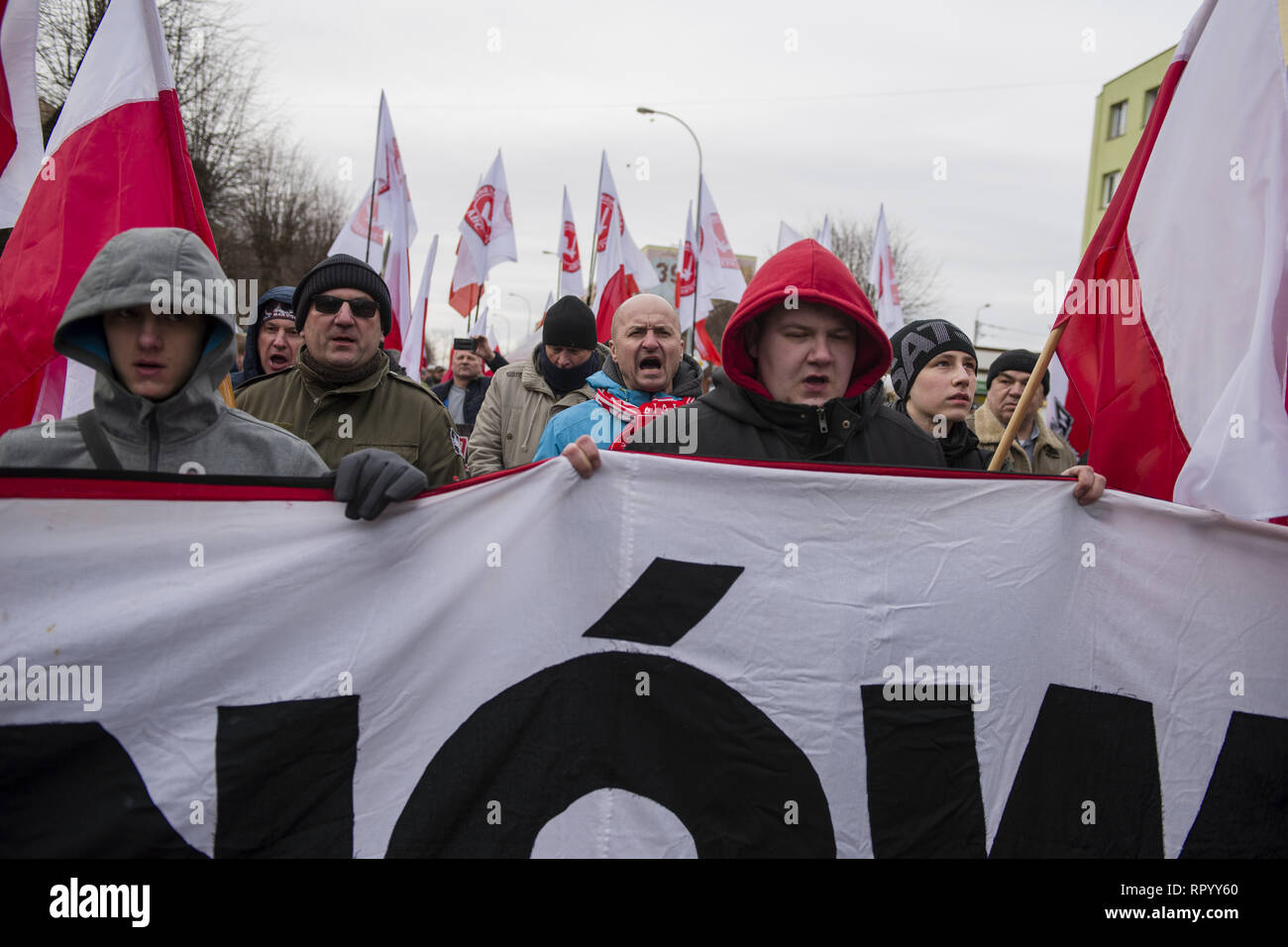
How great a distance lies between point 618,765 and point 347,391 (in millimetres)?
1742

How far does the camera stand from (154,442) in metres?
2.33

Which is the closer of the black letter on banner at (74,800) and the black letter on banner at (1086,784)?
the black letter on banner at (74,800)

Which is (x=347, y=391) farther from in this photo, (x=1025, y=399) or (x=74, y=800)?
(x=1025, y=399)

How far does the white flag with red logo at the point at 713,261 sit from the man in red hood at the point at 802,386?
984 cm

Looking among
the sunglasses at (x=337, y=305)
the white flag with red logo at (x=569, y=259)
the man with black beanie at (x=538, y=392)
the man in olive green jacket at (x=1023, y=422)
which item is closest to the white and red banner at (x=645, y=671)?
the sunglasses at (x=337, y=305)

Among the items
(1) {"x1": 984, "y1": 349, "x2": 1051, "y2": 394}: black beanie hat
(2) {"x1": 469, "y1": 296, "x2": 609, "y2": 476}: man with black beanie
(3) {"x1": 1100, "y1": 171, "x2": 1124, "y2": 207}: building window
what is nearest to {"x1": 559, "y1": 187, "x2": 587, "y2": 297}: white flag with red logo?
(2) {"x1": 469, "y1": 296, "x2": 609, "y2": 476}: man with black beanie

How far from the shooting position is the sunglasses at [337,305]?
336 cm

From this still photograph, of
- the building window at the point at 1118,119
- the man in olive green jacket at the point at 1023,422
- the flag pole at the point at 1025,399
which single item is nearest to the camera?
the flag pole at the point at 1025,399

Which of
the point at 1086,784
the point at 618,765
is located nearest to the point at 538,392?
the point at 618,765

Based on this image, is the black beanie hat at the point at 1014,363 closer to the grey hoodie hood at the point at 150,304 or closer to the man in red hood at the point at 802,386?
the man in red hood at the point at 802,386

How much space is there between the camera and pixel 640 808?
7.45 feet
